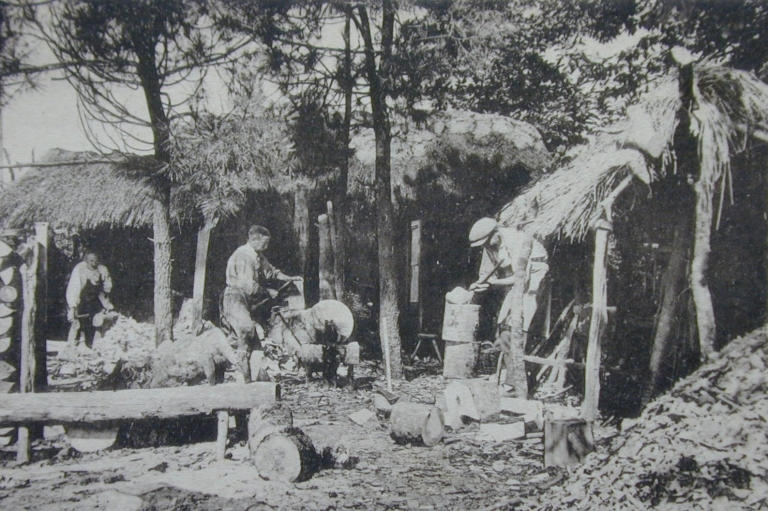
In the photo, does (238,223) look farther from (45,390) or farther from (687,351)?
(687,351)

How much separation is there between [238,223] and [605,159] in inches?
296

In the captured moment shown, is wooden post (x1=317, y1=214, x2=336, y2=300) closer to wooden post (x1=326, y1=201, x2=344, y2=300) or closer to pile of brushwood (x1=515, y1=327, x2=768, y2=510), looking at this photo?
wooden post (x1=326, y1=201, x2=344, y2=300)

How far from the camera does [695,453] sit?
370 cm

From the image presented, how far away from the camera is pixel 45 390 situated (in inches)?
241

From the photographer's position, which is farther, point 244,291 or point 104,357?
point 104,357

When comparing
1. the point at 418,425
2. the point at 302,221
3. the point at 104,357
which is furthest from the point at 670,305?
the point at 104,357

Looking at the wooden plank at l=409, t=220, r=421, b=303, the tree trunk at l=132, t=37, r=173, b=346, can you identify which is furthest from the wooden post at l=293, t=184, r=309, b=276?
the tree trunk at l=132, t=37, r=173, b=346

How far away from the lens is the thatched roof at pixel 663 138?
197 inches

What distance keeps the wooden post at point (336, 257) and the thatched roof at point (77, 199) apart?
3.60 metres

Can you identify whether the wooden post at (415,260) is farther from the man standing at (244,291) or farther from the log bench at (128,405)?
the log bench at (128,405)

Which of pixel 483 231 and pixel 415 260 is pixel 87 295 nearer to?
pixel 415 260

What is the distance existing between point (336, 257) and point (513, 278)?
3.43 metres

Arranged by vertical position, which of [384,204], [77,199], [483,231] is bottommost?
[483,231]

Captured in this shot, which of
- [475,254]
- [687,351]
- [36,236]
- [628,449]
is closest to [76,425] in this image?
[36,236]
